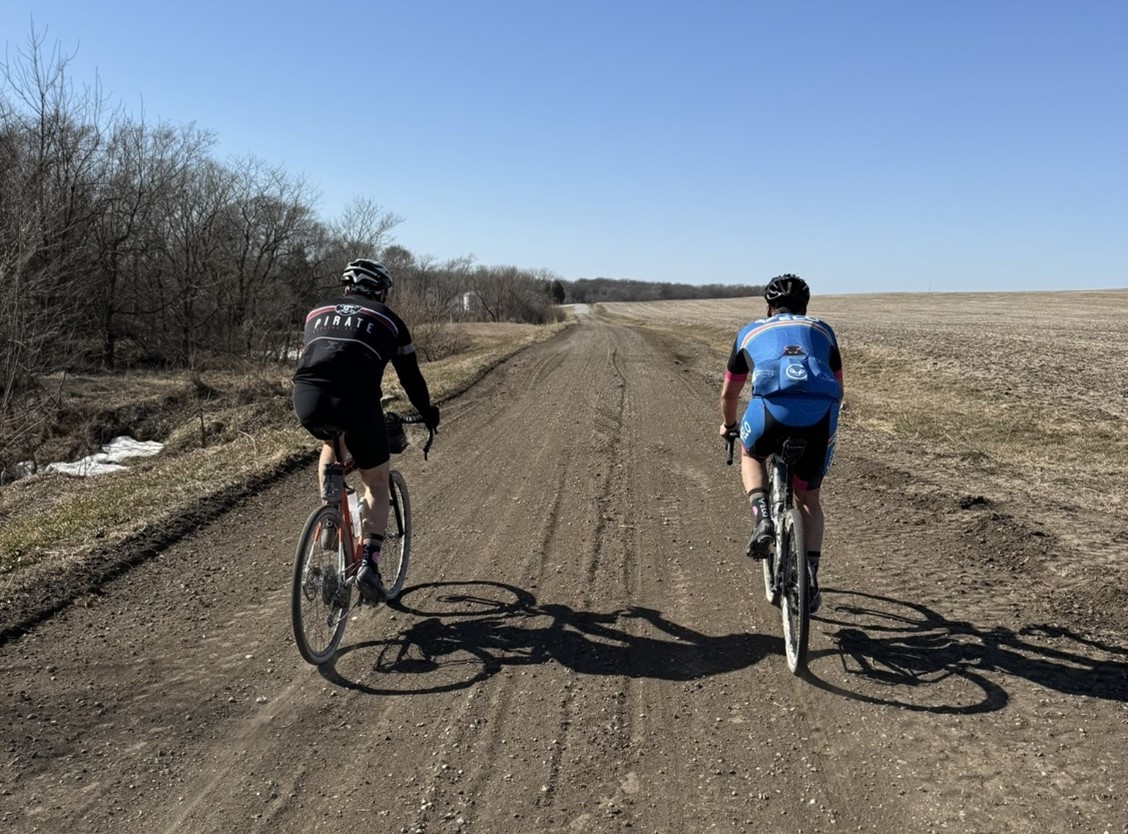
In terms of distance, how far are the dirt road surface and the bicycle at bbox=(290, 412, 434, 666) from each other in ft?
0.66

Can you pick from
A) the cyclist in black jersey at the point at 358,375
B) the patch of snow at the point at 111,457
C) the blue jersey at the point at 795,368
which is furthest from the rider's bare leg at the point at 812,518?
the patch of snow at the point at 111,457

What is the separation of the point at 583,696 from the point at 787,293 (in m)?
2.58

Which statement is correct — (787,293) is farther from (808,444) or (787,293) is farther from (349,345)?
(349,345)

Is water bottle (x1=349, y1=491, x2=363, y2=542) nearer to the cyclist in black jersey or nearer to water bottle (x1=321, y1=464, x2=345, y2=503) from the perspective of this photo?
the cyclist in black jersey

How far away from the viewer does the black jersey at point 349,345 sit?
12.5 feet

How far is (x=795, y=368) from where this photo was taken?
374 cm

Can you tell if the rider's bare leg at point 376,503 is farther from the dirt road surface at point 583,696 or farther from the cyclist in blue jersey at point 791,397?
the cyclist in blue jersey at point 791,397

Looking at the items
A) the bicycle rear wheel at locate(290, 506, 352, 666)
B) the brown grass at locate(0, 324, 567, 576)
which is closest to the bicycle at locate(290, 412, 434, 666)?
the bicycle rear wheel at locate(290, 506, 352, 666)

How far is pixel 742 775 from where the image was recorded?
115 inches

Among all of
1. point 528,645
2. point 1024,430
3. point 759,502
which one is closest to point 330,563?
point 528,645

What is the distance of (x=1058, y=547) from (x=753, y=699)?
3.40m

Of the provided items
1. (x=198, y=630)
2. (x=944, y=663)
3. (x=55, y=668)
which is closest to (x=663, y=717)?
(x=944, y=663)

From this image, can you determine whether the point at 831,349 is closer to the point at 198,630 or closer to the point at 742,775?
the point at 742,775

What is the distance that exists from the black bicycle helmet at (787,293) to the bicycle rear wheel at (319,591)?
9.48 feet
